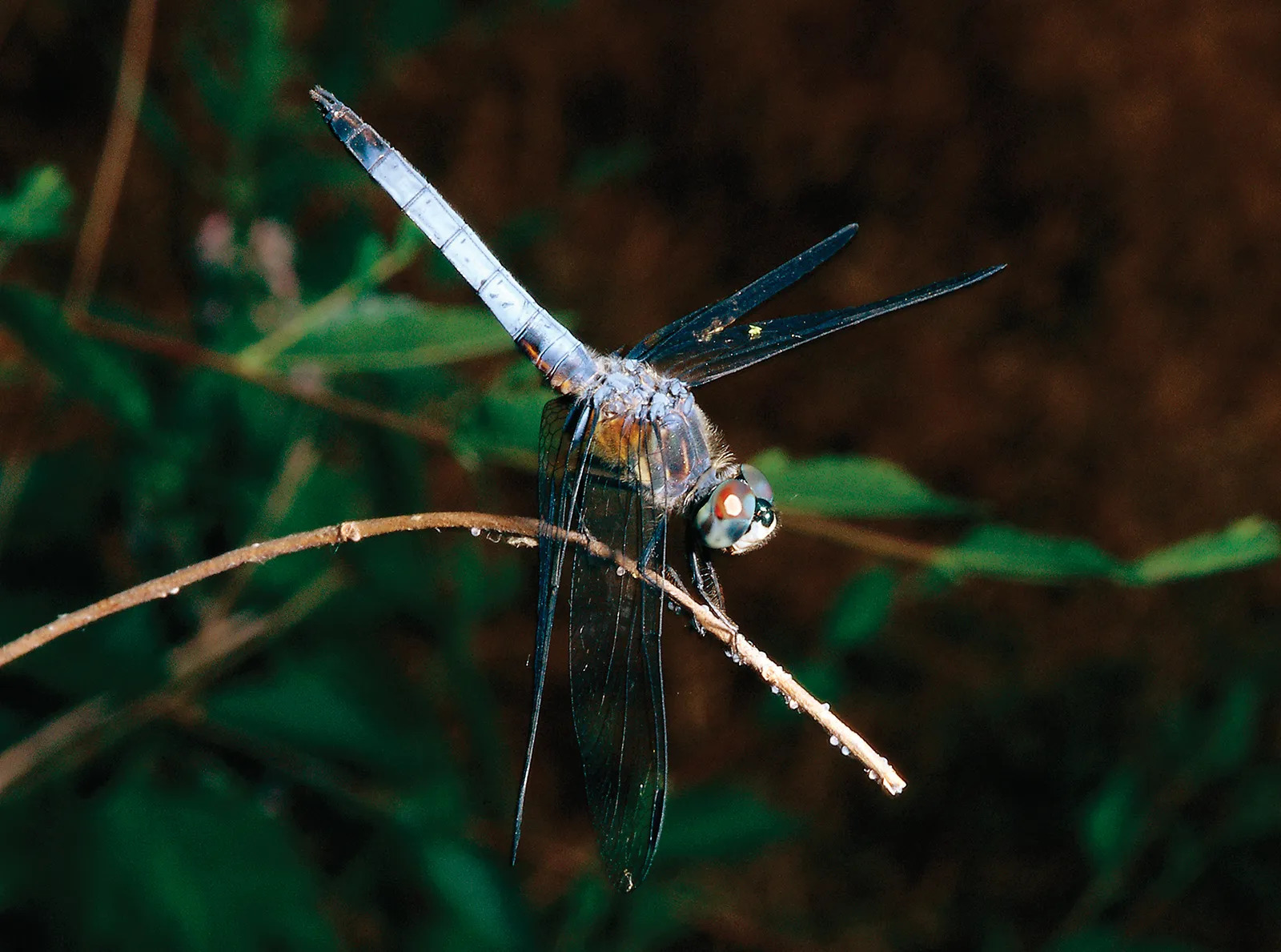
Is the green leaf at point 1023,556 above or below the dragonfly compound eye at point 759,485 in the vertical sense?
below

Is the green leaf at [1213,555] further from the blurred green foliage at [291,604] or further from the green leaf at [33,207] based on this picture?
the green leaf at [33,207]

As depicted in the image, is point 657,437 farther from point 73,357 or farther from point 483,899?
point 483,899

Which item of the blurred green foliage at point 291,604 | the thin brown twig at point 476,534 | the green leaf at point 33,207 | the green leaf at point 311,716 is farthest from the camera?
A: the green leaf at point 311,716

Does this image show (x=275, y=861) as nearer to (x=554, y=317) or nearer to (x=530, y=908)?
(x=530, y=908)

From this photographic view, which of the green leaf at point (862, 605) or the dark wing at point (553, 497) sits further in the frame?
the green leaf at point (862, 605)

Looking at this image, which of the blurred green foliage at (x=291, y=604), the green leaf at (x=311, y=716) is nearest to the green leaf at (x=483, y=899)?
the blurred green foliage at (x=291, y=604)

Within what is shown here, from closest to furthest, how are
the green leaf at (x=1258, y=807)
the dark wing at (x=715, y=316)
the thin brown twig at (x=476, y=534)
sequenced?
the thin brown twig at (x=476, y=534) < the dark wing at (x=715, y=316) < the green leaf at (x=1258, y=807)

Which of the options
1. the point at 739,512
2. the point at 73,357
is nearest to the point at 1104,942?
the point at 739,512

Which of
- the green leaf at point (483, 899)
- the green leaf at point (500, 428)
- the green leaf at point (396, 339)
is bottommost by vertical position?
the green leaf at point (483, 899)

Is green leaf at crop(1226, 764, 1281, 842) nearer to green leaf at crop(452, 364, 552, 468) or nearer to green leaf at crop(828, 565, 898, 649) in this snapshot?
green leaf at crop(828, 565, 898, 649)
